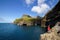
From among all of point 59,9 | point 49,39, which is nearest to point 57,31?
point 49,39

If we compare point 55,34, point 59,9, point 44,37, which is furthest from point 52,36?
point 59,9

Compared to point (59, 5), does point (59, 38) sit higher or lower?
lower

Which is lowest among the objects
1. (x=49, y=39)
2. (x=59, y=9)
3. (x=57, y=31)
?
(x=49, y=39)

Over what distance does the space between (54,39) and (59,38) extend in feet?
4.91

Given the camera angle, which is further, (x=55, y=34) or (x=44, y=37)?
(x=44, y=37)

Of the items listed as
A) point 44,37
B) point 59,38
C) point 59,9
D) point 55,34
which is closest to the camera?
point 59,38

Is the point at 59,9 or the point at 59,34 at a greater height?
the point at 59,9

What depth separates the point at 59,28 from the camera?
30.4m

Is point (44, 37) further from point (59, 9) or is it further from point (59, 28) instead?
point (59, 9)

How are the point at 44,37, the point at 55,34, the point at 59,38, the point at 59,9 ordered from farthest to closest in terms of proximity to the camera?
1. the point at 59,9
2. the point at 44,37
3. the point at 55,34
4. the point at 59,38

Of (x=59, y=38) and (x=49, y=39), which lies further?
(x=49, y=39)

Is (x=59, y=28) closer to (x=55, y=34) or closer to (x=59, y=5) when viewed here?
(x=55, y=34)

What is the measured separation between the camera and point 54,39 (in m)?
29.8

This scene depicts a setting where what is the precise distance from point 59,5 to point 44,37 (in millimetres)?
67129
